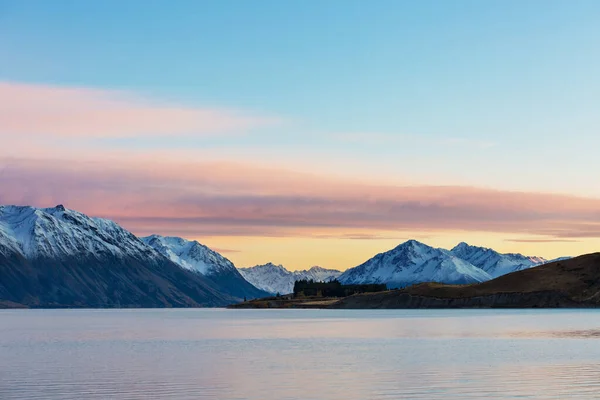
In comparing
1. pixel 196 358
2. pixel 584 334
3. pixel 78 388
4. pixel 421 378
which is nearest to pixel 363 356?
pixel 196 358

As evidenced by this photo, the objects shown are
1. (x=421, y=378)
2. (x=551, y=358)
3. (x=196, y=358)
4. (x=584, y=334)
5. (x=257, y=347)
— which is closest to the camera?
(x=421, y=378)

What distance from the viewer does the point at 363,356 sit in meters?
95.2

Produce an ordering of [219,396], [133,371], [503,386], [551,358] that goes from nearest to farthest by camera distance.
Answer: [219,396]
[503,386]
[133,371]
[551,358]

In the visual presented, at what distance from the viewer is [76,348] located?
11462 cm

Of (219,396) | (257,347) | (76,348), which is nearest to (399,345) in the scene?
(257,347)

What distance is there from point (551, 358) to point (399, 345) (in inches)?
1143

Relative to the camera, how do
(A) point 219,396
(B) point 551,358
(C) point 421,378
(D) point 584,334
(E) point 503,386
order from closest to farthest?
(A) point 219,396
(E) point 503,386
(C) point 421,378
(B) point 551,358
(D) point 584,334

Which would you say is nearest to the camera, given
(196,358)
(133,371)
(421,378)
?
(421,378)

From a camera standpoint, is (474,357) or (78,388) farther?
(474,357)

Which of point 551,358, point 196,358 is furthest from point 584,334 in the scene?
point 196,358

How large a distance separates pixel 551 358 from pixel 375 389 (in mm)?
30839

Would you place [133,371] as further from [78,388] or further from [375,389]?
[375,389]

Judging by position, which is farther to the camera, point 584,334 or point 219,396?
point 584,334

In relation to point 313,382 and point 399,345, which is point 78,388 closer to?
point 313,382
